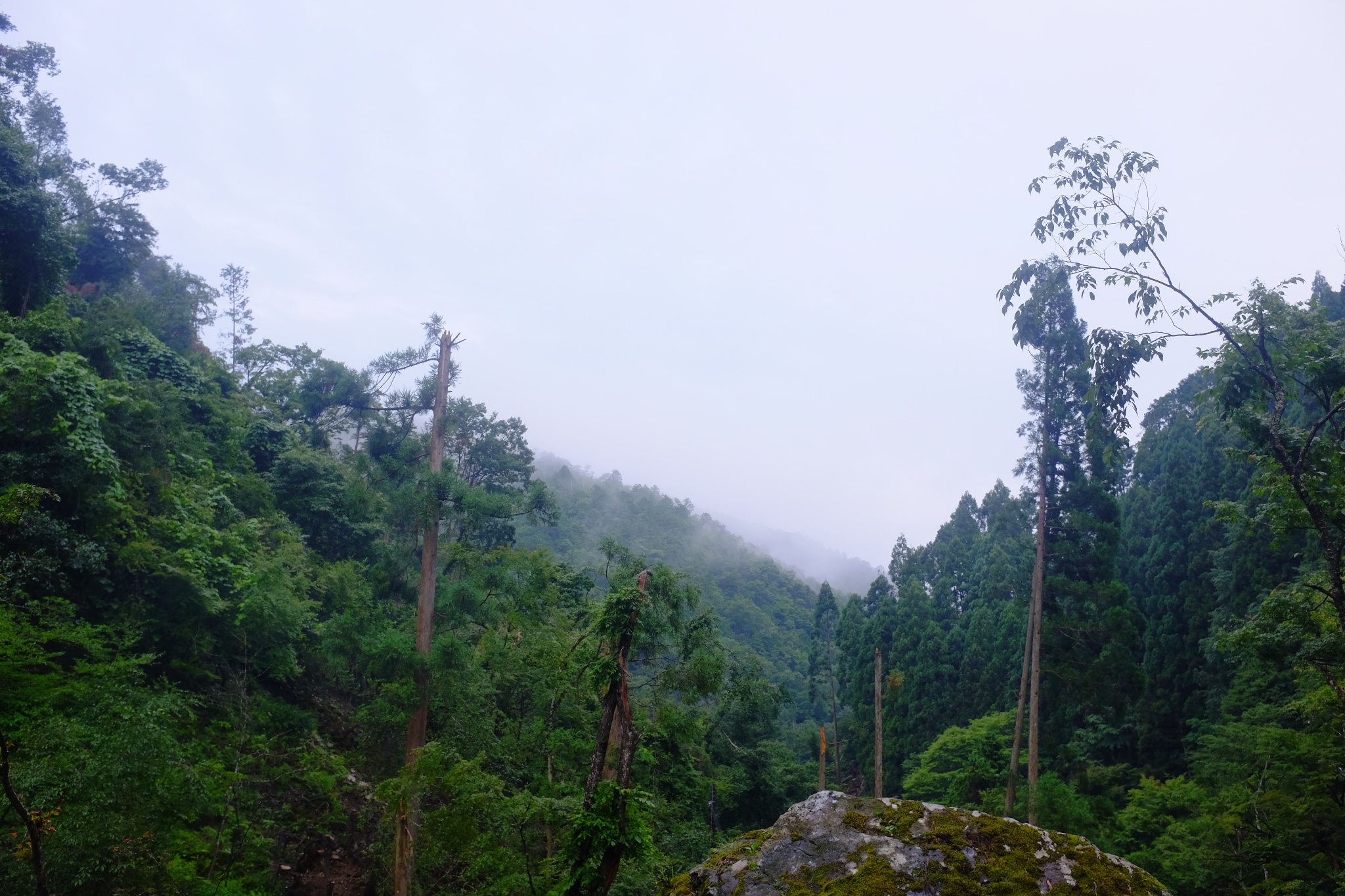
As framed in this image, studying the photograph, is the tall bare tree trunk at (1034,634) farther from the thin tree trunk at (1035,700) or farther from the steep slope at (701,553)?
the steep slope at (701,553)

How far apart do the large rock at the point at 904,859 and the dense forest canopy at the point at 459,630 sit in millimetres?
2283

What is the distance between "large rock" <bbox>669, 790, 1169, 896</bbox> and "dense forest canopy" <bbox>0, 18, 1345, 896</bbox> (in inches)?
89.9

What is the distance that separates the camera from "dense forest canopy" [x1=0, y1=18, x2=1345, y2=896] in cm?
698

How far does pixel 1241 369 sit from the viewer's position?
6934 millimetres

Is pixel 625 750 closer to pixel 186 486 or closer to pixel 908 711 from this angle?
pixel 186 486

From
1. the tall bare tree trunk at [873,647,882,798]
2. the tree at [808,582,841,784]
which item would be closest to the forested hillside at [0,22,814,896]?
the tall bare tree trunk at [873,647,882,798]

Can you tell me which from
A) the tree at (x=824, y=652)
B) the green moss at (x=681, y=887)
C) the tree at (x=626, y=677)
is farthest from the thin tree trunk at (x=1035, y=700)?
the tree at (x=824, y=652)

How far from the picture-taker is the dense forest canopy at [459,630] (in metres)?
6.98

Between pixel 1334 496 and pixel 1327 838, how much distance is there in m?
8.90

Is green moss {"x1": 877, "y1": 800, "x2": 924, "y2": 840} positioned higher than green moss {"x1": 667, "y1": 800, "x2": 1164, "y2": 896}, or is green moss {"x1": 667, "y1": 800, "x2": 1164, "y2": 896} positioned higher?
green moss {"x1": 877, "y1": 800, "x2": 924, "y2": 840}

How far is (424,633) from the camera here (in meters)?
11.2

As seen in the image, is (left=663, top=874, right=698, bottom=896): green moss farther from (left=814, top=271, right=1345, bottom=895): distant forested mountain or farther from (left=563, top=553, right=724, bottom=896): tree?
(left=814, top=271, right=1345, bottom=895): distant forested mountain

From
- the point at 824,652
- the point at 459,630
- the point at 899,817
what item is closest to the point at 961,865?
the point at 899,817

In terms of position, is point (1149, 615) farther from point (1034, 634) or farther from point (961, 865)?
point (961, 865)
